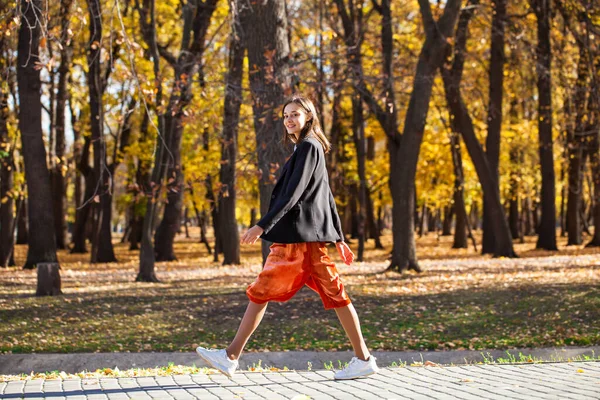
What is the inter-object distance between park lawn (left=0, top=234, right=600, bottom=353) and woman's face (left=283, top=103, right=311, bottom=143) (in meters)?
4.57

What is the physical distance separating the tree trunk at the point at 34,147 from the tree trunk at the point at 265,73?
18.3 feet

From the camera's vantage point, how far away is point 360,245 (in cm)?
2645

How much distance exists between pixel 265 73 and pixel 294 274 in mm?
7763

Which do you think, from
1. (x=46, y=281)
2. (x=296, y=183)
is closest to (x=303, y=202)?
(x=296, y=183)

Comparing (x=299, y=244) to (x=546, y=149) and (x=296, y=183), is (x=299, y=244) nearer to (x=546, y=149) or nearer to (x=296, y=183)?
(x=296, y=183)

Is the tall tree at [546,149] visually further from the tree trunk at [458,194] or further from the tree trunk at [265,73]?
the tree trunk at [265,73]

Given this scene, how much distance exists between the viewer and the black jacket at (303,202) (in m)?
5.96

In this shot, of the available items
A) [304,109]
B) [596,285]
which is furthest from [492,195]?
[304,109]

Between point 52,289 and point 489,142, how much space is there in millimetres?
15804

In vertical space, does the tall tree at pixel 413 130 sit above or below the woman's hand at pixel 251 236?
above

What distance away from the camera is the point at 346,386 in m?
6.04

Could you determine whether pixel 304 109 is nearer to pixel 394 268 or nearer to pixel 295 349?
pixel 295 349

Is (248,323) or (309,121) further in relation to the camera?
(309,121)

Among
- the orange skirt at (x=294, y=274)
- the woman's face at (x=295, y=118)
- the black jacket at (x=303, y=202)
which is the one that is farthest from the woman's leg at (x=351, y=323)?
the woman's face at (x=295, y=118)
